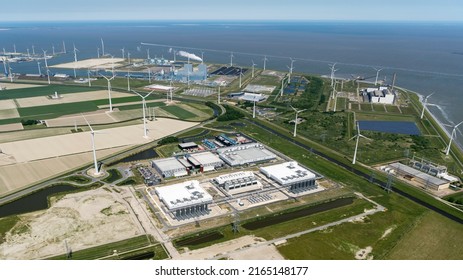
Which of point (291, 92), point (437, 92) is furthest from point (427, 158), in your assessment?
point (437, 92)

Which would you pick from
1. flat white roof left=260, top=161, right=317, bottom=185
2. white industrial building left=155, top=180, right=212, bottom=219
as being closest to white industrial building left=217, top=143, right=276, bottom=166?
flat white roof left=260, top=161, right=317, bottom=185

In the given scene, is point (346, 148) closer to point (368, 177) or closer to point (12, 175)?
point (368, 177)

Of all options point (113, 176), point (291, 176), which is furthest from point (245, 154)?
point (113, 176)

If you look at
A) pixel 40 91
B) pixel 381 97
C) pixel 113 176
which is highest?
pixel 381 97

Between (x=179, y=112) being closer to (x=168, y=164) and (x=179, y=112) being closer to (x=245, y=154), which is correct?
(x=245, y=154)

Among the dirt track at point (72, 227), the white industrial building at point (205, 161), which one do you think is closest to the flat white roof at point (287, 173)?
the white industrial building at point (205, 161)
